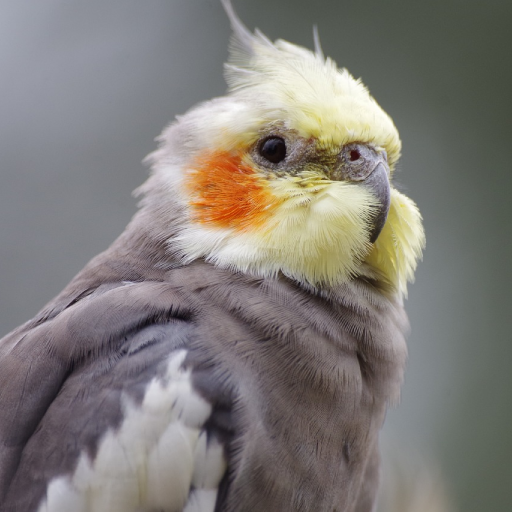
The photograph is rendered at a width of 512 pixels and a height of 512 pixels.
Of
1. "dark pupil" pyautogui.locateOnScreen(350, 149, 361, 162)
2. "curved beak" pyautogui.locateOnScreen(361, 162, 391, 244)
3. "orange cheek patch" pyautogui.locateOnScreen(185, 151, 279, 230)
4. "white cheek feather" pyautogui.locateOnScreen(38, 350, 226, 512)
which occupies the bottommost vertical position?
"white cheek feather" pyautogui.locateOnScreen(38, 350, 226, 512)

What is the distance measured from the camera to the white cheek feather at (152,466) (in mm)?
1664

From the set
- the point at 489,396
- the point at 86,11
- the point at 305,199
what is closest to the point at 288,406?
the point at 305,199

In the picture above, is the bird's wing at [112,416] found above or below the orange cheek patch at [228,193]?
below

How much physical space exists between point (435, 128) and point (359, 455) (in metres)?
4.16

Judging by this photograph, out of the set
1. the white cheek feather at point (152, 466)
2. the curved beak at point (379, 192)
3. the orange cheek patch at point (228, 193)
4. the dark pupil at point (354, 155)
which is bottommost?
the white cheek feather at point (152, 466)

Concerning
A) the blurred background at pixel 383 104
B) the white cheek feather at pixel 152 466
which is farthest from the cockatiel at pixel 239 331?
the blurred background at pixel 383 104

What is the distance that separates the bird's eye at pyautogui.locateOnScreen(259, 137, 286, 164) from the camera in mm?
1973

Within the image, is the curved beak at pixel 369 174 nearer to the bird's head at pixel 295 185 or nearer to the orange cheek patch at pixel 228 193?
the bird's head at pixel 295 185

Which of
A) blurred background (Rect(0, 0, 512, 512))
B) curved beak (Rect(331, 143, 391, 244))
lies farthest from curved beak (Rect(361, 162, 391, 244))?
blurred background (Rect(0, 0, 512, 512))

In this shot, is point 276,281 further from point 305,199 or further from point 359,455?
point 359,455

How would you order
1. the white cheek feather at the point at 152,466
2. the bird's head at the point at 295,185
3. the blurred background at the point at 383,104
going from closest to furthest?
the white cheek feather at the point at 152,466
the bird's head at the point at 295,185
the blurred background at the point at 383,104

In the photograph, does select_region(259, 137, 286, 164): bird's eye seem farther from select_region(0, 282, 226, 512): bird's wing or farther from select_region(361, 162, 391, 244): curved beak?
select_region(0, 282, 226, 512): bird's wing

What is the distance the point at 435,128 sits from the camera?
548cm

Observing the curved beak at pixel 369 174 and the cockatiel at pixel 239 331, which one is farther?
the curved beak at pixel 369 174
